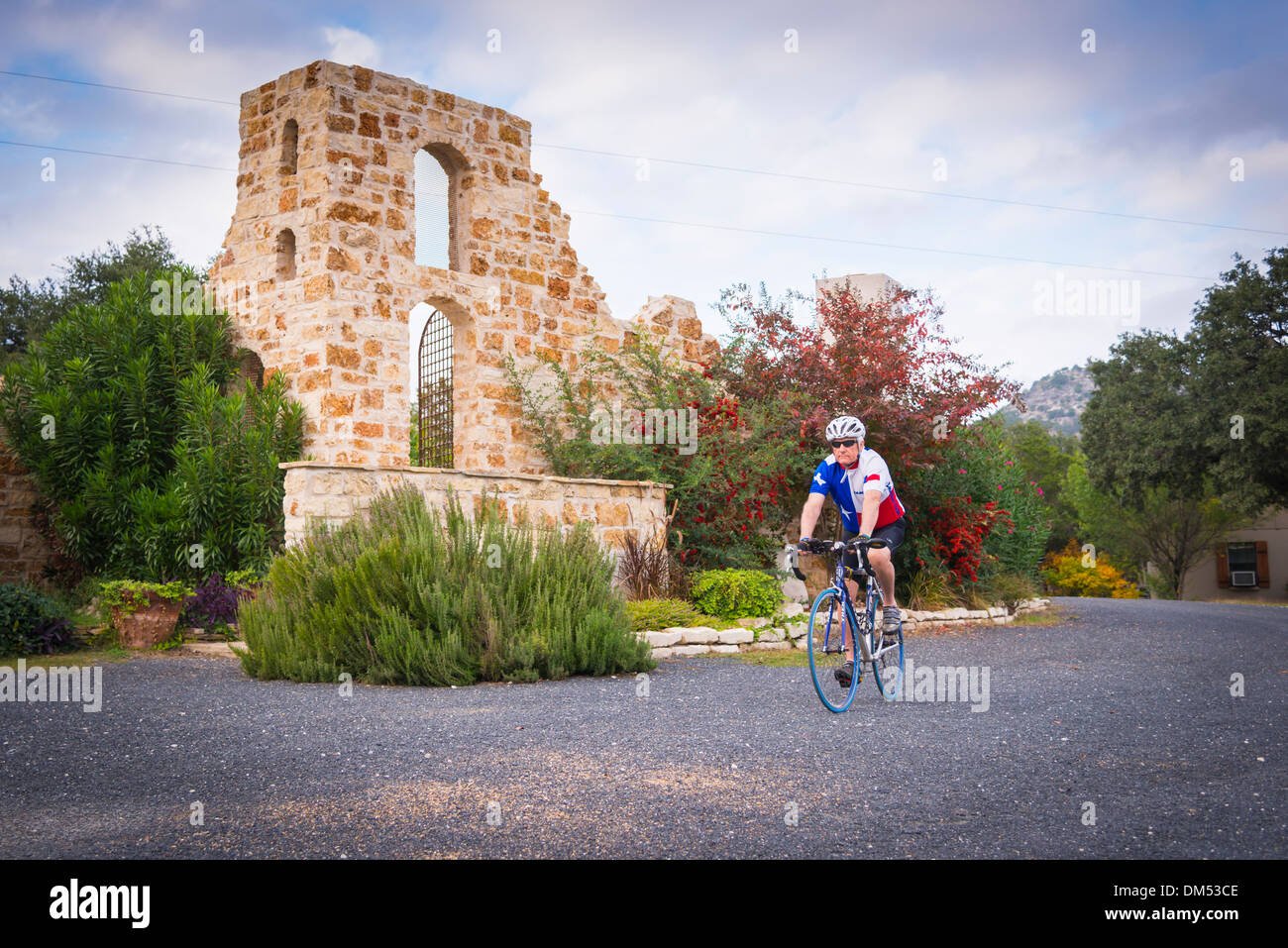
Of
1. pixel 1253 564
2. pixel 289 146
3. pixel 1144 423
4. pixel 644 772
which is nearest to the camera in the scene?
pixel 644 772

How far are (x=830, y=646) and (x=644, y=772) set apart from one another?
83.6 inches

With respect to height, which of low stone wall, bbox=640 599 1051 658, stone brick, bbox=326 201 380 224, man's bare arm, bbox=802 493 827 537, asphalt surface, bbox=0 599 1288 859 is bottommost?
low stone wall, bbox=640 599 1051 658

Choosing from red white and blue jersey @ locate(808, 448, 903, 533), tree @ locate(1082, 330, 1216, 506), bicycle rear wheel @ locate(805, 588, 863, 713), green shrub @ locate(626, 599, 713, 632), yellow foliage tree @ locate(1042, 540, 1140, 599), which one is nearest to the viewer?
bicycle rear wheel @ locate(805, 588, 863, 713)

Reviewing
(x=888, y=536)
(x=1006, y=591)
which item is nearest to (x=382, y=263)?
(x=888, y=536)

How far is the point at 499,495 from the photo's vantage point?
30.5ft

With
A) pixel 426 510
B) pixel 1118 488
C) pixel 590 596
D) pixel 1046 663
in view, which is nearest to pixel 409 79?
pixel 426 510

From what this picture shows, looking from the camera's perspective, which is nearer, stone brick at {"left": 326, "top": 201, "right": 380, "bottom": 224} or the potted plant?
the potted plant

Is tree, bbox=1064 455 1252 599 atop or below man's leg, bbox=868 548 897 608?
below

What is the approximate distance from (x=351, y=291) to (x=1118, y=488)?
911 inches

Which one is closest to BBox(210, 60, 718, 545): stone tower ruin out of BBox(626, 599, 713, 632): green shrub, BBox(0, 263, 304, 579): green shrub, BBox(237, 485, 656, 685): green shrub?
BBox(0, 263, 304, 579): green shrub

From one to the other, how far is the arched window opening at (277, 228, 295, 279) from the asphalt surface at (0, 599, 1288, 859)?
6.10 metres

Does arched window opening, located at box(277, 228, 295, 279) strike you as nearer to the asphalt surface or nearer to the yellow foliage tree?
the asphalt surface

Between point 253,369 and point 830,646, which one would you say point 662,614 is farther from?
point 253,369

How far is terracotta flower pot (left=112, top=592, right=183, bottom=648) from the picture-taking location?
888 cm
